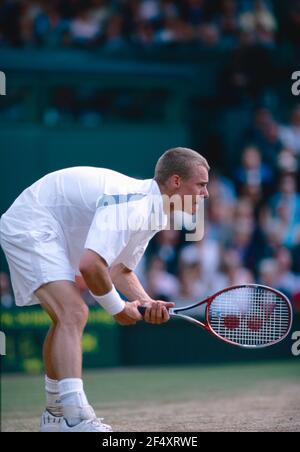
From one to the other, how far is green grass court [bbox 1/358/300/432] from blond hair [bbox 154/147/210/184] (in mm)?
1735

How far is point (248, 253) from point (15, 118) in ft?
11.2

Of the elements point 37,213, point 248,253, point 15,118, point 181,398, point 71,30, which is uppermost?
point 71,30

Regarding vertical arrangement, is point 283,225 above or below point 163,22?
below

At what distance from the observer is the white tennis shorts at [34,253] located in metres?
6.06

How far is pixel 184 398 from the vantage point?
30.4 feet

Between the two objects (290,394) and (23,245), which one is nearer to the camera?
(23,245)

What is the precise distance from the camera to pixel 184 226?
12867 millimetres

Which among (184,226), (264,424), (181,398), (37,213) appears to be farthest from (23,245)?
(184,226)

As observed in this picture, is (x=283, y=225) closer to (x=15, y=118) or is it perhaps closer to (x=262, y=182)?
(x=262, y=182)

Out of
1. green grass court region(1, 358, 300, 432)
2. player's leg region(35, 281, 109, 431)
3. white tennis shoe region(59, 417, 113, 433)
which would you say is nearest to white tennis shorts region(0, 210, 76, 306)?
player's leg region(35, 281, 109, 431)

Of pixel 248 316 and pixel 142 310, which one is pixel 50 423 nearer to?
pixel 142 310

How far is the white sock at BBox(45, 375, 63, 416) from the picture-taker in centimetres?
638
